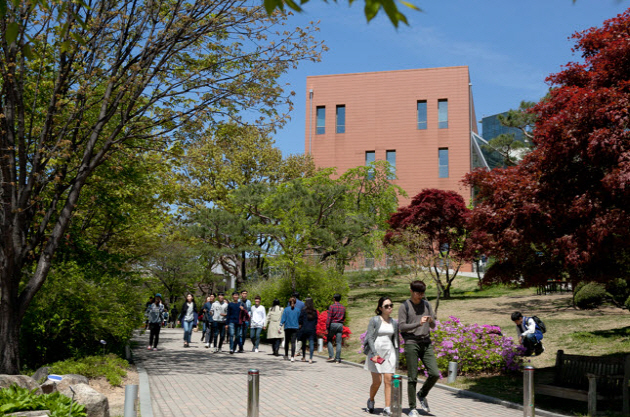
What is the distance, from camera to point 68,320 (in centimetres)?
1234

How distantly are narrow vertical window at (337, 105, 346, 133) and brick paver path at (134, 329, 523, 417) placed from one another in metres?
36.0

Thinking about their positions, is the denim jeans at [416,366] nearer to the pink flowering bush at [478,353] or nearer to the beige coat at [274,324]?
the pink flowering bush at [478,353]

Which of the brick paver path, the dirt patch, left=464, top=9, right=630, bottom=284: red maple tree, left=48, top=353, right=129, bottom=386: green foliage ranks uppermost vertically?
left=464, top=9, right=630, bottom=284: red maple tree

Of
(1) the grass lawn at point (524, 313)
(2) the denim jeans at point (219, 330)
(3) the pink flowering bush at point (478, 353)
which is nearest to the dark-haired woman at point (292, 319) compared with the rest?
(1) the grass lawn at point (524, 313)

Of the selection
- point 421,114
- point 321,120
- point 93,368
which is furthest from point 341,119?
point 93,368

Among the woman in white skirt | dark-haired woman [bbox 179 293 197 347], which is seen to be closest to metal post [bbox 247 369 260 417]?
the woman in white skirt

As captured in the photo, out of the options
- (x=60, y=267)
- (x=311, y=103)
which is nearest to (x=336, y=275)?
(x=60, y=267)

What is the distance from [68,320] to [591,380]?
9.86m

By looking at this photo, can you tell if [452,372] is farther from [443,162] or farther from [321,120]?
[321,120]

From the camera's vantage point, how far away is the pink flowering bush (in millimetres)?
12273

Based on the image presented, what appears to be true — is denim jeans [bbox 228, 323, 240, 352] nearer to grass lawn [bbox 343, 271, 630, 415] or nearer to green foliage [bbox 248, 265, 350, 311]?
grass lawn [bbox 343, 271, 630, 415]

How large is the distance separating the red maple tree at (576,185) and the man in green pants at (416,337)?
2060mm

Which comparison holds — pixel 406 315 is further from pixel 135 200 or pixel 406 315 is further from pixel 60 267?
pixel 135 200

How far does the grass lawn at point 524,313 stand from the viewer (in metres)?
11.3
